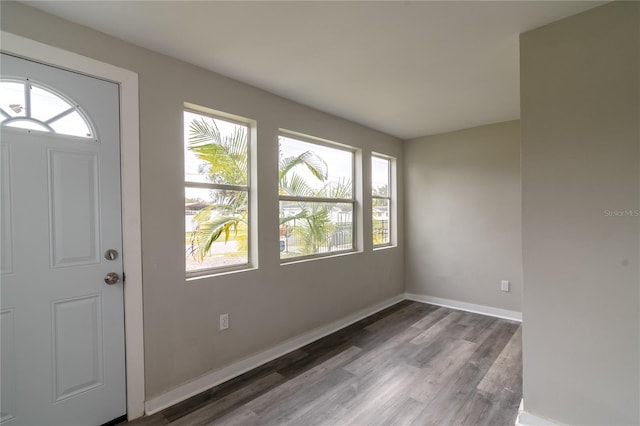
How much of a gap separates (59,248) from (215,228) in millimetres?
981

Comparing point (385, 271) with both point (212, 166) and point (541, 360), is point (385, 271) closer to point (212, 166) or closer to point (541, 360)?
point (541, 360)

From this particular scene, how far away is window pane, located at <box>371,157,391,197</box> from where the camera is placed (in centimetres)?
417

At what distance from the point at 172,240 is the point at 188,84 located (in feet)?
3.76

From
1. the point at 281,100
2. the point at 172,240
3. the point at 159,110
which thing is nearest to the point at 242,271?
the point at 172,240

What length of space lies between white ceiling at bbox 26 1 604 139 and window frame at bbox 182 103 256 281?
324 millimetres

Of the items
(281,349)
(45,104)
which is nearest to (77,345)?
(45,104)

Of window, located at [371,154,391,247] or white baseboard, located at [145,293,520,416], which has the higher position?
window, located at [371,154,391,247]

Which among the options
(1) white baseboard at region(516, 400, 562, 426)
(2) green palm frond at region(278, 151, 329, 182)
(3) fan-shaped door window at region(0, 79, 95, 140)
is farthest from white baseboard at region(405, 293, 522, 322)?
(3) fan-shaped door window at region(0, 79, 95, 140)

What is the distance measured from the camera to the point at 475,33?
5.93 feet

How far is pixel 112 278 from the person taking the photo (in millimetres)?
1841

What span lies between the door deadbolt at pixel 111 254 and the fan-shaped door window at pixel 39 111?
71 centimetres

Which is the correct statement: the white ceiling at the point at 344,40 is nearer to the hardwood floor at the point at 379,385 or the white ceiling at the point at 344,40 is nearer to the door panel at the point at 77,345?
the door panel at the point at 77,345

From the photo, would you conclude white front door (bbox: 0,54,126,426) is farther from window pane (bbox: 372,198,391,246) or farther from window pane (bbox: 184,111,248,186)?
window pane (bbox: 372,198,391,246)

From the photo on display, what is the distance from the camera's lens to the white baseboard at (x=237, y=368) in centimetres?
202
